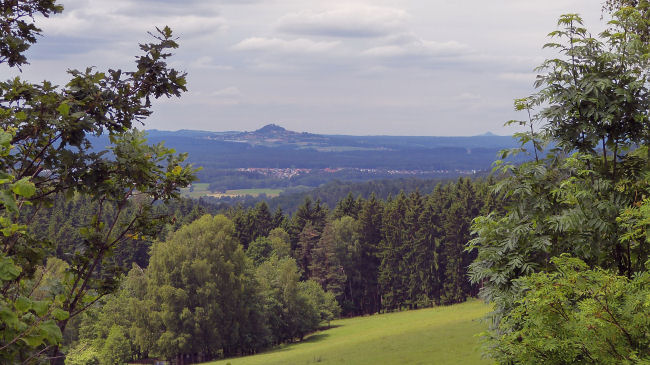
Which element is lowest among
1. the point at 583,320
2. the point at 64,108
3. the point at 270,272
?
the point at 270,272

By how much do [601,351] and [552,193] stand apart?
3.41 m

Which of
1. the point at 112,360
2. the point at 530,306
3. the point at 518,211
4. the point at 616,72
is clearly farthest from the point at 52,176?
the point at 112,360

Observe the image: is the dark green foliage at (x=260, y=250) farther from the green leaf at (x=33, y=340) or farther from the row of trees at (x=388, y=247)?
the green leaf at (x=33, y=340)

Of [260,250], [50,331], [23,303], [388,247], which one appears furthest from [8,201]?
[388,247]

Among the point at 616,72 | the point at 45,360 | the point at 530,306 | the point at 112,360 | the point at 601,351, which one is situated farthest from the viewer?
the point at 112,360

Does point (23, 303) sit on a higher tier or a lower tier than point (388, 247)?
higher

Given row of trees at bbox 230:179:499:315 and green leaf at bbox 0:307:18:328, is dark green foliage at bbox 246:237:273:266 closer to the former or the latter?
row of trees at bbox 230:179:499:315

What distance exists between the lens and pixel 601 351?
657cm

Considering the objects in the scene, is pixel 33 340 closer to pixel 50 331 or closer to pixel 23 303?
pixel 50 331

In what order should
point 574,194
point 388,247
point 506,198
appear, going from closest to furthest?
1. point 574,194
2. point 506,198
3. point 388,247

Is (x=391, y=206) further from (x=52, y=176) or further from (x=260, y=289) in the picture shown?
(x=52, y=176)

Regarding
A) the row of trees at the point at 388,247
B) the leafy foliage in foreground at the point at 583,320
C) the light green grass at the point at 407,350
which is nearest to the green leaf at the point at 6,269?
the leafy foliage in foreground at the point at 583,320

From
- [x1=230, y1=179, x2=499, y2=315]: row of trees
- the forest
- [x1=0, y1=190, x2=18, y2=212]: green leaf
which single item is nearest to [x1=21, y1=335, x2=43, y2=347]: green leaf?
the forest

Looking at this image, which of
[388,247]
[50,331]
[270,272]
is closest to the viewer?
[50,331]
